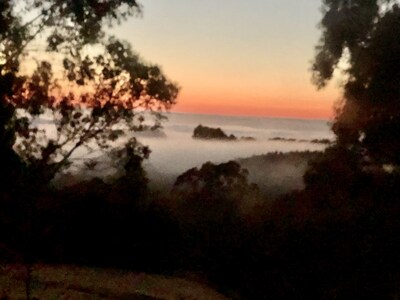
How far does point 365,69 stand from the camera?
51.5 feet

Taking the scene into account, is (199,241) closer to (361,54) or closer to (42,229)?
(42,229)

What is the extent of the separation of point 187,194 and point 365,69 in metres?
4.31

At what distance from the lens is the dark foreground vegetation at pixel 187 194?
42.4ft

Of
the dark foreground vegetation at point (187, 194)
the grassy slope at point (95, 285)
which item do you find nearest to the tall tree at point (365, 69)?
the dark foreground vegetation at point (187, 194)

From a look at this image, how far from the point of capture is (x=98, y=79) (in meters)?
14.2

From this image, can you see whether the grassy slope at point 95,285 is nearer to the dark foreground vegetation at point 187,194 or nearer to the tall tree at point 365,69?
the dark foreground vegetation at point 187,194

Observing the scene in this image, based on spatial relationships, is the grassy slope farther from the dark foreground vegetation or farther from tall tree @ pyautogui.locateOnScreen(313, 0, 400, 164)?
tall tree @ pyautogui.locateOnScreen(313, 0, 400, 164)

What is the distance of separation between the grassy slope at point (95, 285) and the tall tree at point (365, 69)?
205 inches

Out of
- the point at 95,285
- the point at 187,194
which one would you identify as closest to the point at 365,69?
the point at 187,194

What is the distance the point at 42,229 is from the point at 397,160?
285 inches

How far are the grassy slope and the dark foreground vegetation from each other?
1.38 feet

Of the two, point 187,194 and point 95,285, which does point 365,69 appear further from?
point 95,285

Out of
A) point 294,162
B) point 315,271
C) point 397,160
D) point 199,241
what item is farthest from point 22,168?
point 397,160

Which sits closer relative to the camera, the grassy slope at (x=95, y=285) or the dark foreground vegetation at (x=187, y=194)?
the grassy slope at (x=95, y=285)
